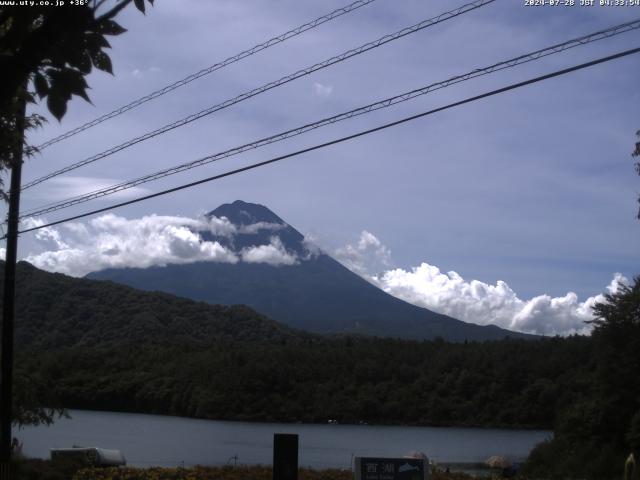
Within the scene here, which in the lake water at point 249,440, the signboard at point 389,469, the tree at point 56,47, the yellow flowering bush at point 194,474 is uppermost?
the tree at point 56,47

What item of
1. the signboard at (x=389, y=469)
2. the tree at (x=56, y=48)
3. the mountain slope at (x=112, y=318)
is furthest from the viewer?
the mountain slope at (x=112, y=318)

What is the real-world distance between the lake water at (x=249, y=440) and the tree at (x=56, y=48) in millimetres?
37104

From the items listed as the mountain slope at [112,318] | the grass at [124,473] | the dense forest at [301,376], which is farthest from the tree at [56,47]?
the mountain slope at [112,318]

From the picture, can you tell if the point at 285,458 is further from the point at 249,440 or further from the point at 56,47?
the point at 249,440

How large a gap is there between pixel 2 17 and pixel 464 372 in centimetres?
8101

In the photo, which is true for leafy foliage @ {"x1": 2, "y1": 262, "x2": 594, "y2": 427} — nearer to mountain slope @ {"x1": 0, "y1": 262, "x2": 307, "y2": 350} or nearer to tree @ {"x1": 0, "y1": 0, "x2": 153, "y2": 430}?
mountain slope @ {"x1": 0, "y1": 262, "x2": 307, "y2": 350}

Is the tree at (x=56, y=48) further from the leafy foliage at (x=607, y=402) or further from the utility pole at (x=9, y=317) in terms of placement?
the leafy foliage at (x=607, y=402)

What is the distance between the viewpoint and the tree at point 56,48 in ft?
12.0

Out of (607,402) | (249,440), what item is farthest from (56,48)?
(249,440)

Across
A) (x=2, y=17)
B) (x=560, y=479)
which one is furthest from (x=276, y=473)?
(x=560, y=479)

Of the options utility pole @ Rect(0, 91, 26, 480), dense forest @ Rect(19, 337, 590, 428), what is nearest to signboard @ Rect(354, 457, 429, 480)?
utility pole @ Rect(0, 91, 26, 480)

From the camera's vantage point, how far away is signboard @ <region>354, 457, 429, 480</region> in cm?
1118

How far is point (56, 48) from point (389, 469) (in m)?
8.49

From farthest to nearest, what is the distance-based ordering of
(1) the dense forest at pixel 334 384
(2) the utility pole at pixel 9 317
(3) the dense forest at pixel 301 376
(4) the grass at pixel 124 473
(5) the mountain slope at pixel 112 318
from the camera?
1. (5) the mountain slope at pixel 112 318
2. (1) the dense forest at pixel 334 384
3. (3) the dense forest at pixel 301 376
4. (2) the utility pole at pixel 9 317
5. (4) the grass at pixel 124 473
